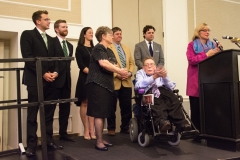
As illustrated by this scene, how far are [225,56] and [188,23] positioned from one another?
277 centimetres

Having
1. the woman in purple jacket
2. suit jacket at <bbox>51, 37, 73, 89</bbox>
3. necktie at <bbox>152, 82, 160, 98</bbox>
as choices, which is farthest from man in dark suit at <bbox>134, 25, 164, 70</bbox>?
suit jacket at <bbox>51, 37, 73, 89</bbox>

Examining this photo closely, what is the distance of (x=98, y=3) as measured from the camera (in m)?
4.32

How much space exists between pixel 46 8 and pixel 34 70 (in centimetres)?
163

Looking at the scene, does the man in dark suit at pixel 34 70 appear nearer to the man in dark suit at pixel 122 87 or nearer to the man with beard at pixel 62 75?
the man with beard at pixel 62 75

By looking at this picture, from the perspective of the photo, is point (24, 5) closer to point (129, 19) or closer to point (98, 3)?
point (98, 3)

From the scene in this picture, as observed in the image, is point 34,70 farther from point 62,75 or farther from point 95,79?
point 95,79

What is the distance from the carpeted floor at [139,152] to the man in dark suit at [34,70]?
20 cm

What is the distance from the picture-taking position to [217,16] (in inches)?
222

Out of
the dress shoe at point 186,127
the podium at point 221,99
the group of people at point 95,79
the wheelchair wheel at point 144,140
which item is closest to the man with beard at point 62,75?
the group of people at point 95,79

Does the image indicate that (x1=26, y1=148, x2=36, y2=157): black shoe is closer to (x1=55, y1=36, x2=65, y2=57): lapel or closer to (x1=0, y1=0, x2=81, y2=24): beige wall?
(x1=55, y1=36, x2=65, y2=57): lapel

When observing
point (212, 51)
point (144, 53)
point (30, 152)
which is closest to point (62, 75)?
point (30, 152)

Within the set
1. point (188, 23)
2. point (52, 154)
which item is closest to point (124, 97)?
point (52, 154)

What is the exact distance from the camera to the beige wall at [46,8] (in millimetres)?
3613

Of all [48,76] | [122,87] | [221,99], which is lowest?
[221,99]
